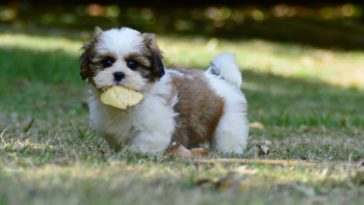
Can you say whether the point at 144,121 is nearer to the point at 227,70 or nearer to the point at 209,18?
the point at 227,70

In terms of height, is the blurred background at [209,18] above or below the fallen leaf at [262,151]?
below

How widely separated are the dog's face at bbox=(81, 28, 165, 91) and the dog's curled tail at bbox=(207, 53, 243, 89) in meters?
1.09

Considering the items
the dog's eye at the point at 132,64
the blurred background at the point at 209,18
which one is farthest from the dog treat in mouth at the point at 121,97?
the blurred background at the point at 209,18

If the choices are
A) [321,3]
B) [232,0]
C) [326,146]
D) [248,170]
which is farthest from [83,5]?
[248,170]

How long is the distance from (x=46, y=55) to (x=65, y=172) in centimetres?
998

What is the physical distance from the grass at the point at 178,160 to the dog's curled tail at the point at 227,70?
57cm

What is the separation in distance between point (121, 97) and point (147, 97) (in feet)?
0.83

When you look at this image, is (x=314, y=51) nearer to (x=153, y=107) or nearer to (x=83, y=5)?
(x=83, y=5)

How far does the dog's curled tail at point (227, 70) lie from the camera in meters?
7.43

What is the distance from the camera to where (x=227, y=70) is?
7.45 meters

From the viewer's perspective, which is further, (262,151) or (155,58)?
(262,151)

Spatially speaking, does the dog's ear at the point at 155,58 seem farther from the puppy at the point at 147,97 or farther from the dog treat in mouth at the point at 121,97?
the dog treat in mouth at the point at 121,97

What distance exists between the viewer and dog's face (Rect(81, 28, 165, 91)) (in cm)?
631

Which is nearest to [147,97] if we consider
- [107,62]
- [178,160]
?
[107,62]
